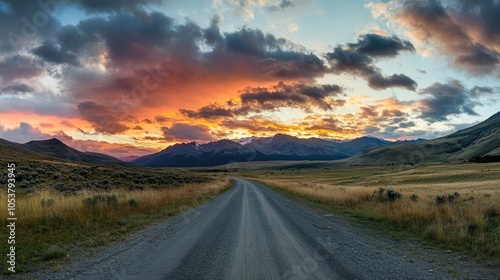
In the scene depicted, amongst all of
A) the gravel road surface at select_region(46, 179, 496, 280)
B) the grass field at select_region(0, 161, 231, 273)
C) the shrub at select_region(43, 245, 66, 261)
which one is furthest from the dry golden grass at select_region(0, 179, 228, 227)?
the shrub at select_region(43, 245, 66, 261)

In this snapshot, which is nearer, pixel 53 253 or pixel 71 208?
pixel 53 253

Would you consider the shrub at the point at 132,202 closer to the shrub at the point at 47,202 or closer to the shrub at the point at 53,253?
the shrub at the point at 47,202

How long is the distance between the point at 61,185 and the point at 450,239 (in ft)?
97.8

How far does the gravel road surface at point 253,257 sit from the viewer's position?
7.84 metres

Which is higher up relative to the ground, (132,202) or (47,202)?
(47,202)

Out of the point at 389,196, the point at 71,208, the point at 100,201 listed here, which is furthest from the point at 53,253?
the point at 389,196

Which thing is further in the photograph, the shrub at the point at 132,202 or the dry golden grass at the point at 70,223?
the shrub at the point at 132,202

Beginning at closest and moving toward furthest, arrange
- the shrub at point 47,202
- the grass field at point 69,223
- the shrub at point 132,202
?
the grass field at point 69,223
the shrub at point 47,202
the shrub at point 132,202

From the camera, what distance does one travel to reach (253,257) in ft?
30.7

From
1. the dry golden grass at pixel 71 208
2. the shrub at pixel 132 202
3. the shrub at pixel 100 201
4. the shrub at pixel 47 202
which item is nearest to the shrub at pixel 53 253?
the dry golden grass at pixel 71 208

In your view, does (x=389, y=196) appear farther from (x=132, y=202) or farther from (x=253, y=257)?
(x=132, y=202)

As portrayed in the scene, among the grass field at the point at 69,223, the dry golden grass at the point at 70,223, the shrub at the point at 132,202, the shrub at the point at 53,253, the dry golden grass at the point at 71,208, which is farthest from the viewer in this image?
the shrub at the point at 132,202

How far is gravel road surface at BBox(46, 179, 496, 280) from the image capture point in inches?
309

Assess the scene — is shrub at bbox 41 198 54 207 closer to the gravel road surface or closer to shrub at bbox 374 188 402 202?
the gravel road surface
